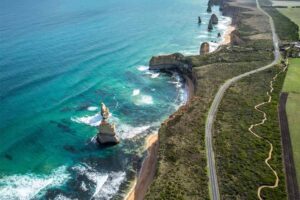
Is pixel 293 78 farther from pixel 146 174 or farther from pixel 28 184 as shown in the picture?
pixel 28 184

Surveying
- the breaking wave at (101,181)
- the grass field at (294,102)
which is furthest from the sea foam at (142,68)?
the breaking wave at (101,181)

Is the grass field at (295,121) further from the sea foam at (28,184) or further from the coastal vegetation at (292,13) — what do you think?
the coastal vegetation at (292,13)

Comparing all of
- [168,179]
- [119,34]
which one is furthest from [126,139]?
[119,34]

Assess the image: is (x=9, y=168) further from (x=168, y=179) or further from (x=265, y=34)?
(x=265, y=34)

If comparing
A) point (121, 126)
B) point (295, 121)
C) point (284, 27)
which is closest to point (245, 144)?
point (295, 121)

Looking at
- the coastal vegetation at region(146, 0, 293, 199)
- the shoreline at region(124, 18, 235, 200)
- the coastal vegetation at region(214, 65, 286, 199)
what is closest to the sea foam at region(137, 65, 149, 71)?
the coastal vegetation at region(146, 0, 293, 199)

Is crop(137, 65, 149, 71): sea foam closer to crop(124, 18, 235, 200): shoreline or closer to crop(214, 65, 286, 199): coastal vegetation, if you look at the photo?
crop(214, 65, 286, 199): coastal vegetation
